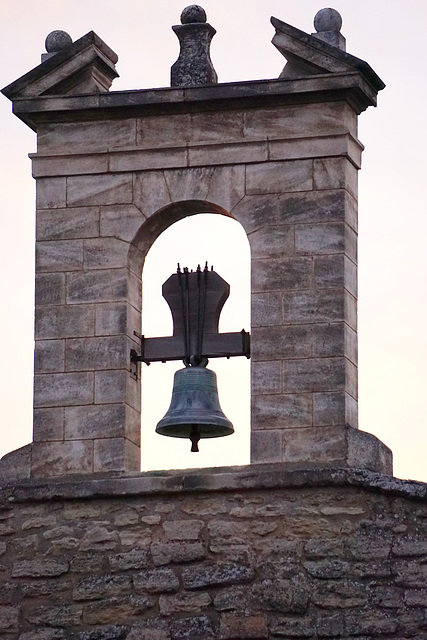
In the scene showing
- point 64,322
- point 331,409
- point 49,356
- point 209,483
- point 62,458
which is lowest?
point 209,483

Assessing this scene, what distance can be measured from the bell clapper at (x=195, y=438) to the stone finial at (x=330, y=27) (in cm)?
229

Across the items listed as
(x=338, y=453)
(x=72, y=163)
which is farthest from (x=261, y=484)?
(x=72, y=163)

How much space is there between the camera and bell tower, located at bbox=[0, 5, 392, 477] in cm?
1314

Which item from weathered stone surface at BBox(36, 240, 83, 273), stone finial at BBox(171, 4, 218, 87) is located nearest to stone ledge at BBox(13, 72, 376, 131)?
stone finial at BBox(171, 4, 218, 87)

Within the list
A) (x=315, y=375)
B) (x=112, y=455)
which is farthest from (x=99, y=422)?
(x=315, y=375)

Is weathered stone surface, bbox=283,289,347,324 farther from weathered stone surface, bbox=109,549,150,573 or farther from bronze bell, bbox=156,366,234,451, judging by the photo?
weathered stone surface, bbox=109,549,150,573

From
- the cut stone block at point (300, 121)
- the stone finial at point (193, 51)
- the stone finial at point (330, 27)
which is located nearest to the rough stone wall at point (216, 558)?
the cut stone block at point (300, 121)

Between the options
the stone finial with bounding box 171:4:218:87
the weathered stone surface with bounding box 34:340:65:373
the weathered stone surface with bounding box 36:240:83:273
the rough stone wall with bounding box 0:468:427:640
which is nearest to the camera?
the rough stone wall with bounding box 0:468:427:640

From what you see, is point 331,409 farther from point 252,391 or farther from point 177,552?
point 177,552

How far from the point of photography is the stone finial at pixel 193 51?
541 inches

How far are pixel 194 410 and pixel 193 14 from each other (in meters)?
2.33

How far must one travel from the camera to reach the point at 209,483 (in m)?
13.0

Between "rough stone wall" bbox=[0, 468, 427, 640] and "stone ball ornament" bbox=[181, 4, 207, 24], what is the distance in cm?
270

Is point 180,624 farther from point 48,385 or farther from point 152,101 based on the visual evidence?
point 152,101
